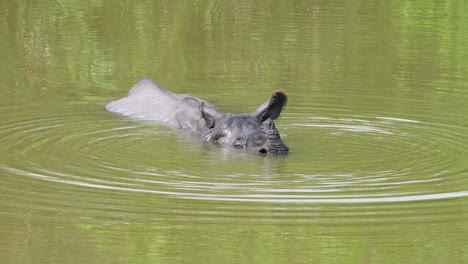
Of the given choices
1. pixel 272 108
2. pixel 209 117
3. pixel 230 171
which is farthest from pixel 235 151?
pixel 230 171

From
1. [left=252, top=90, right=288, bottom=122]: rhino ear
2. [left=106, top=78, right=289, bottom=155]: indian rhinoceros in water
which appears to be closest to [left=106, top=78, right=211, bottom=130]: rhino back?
[left=106, top=78, right=289, bottom=155]: indian rhinoceros in water

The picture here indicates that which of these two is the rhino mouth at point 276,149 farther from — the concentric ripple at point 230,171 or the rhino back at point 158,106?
the rhino back at point 158,106

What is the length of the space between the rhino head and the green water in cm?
24

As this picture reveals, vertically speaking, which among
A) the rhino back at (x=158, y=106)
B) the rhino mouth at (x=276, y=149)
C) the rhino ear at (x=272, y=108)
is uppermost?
the rhino ear at (x=272, y=108)

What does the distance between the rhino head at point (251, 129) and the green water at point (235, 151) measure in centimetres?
24

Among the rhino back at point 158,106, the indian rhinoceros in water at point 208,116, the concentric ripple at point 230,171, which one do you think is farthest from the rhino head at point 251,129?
the rhino back at point 158,106

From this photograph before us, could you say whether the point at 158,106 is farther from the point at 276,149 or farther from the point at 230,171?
the point at 230,171

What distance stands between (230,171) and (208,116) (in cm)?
248

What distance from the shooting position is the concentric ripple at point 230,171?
34.0 feet

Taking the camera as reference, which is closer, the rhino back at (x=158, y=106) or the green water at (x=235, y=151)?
the green water at (x=235, y=151)

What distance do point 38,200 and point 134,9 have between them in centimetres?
1557

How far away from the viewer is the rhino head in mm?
13062

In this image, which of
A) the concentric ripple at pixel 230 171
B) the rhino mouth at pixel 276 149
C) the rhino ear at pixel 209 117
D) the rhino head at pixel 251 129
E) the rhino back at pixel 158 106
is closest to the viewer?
the concentric ripple at pixel 230 171

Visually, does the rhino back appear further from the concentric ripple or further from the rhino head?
the rhino head
